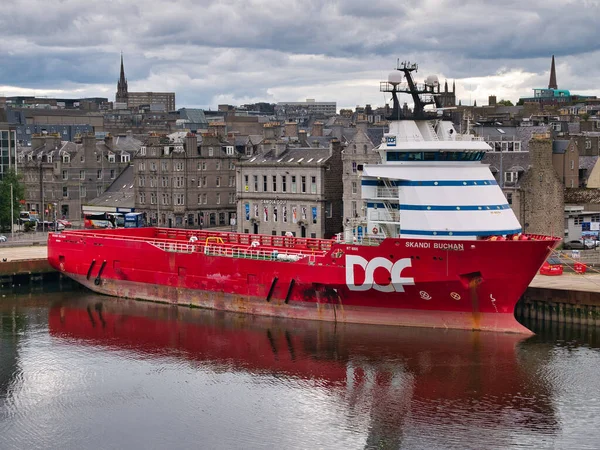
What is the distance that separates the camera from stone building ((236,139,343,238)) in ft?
211

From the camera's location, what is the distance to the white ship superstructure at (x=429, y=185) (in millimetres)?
40562

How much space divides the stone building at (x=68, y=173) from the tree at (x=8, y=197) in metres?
7.94

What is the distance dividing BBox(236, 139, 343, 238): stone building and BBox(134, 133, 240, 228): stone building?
8714 mm

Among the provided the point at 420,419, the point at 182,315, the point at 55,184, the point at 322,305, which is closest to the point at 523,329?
the point at 322,305

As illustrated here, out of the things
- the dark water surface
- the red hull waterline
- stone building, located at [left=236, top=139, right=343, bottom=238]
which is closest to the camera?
the dark water surface

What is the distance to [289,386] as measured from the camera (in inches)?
1359

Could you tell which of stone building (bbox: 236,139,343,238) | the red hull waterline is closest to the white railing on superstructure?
the red hull waterline

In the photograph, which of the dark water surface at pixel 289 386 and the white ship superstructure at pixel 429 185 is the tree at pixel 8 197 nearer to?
the dark water surface at pixel 289 386

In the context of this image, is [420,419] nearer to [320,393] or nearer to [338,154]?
[320,393]

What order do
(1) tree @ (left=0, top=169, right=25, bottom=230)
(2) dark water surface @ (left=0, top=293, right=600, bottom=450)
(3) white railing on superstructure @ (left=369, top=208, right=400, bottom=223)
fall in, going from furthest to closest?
(1) tree @ (left=0, top=169, right=25, bottom=230) < (3) white railing on superstructure @ (left=369, top=208, right=400, bottom=223) < (2) dark water surface @ (left=0, top=293, right=600, bottom=450)

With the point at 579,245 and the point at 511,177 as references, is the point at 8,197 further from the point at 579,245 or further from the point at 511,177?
the point at 579,245

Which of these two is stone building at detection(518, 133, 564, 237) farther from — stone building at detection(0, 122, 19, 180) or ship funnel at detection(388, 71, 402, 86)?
stone building at detection(0, 122, 19, 180)

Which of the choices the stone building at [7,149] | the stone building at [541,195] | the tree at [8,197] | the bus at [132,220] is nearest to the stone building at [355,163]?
the stone building at [541,195]

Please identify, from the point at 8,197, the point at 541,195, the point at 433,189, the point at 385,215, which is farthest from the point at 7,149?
the point at 433,189
